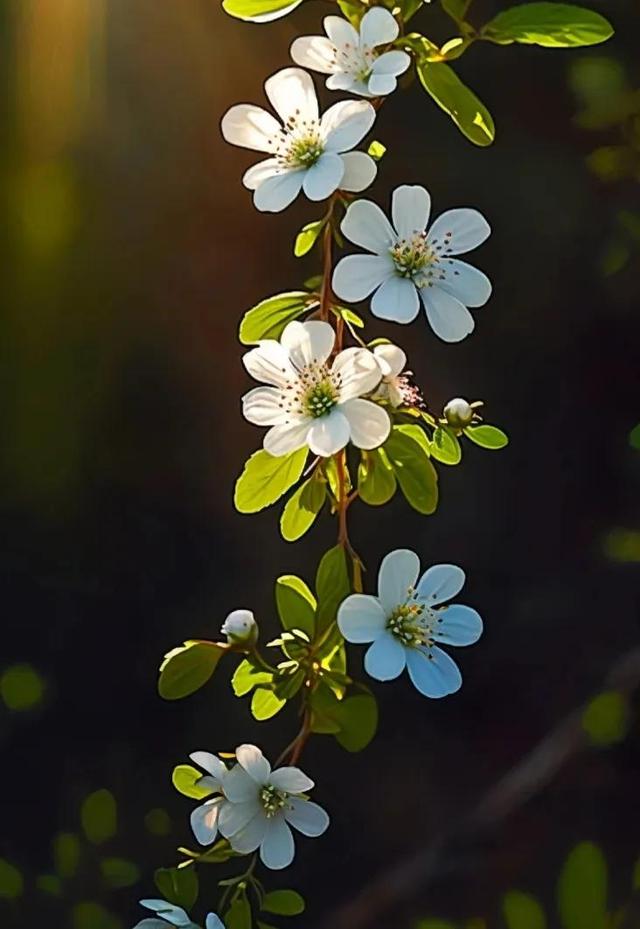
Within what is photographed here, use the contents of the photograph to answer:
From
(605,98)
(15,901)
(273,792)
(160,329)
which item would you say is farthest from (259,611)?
(605,98)

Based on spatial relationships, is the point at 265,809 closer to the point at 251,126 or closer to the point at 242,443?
the point at 242,443

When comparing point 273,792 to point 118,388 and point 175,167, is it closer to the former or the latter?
point 118,388

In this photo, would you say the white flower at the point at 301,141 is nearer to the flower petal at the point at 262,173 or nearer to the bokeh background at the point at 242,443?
the flower petal at the point at 262,173

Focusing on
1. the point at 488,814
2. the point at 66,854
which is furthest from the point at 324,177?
the point at 66,854

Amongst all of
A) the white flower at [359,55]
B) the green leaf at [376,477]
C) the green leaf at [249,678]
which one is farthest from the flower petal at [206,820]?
the white flower at [359,55]

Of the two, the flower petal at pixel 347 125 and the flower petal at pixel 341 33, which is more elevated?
the flower petal at pixel 341 33
